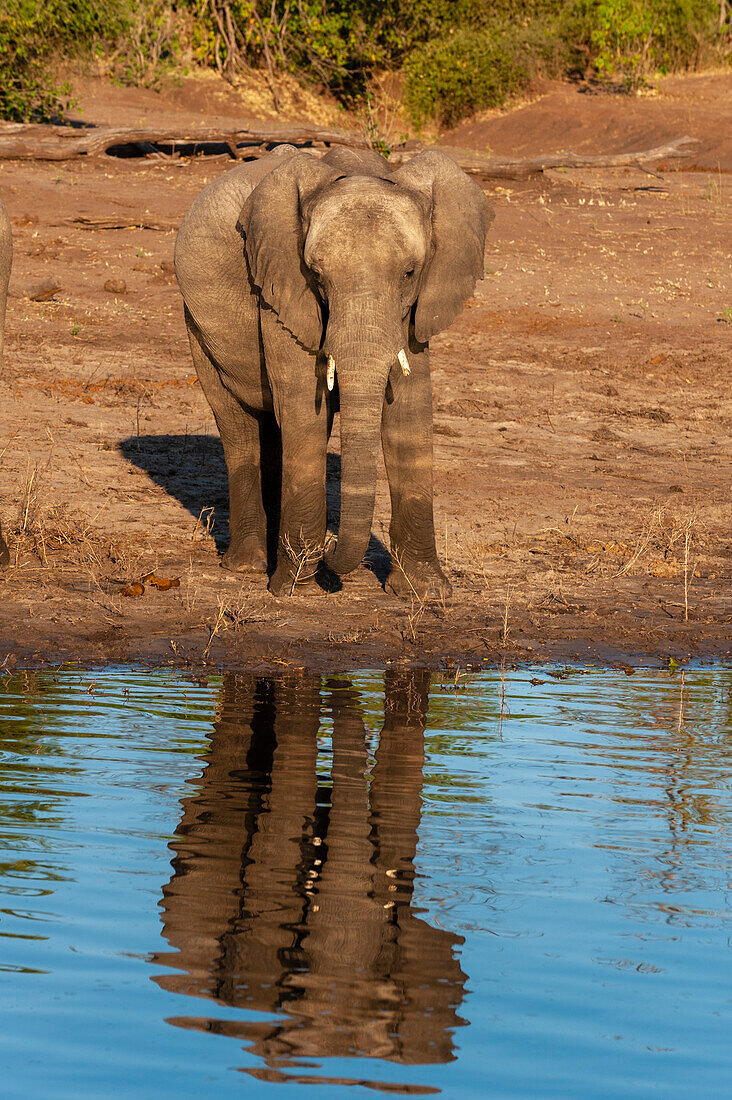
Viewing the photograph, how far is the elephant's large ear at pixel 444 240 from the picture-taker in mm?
7340

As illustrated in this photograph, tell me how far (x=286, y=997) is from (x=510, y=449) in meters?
8.37

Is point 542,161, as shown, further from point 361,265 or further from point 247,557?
point 361,265

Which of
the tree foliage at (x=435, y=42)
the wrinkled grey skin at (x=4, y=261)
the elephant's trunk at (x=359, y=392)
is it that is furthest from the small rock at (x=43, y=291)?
the tree foliage at (x=435, y=42)

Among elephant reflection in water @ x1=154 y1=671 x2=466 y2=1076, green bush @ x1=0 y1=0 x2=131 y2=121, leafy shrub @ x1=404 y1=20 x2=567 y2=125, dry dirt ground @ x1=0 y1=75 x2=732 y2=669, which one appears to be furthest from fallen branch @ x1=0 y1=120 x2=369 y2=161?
elephant reflection in water @ x1=154 y1=671 x2=466 y2=1076

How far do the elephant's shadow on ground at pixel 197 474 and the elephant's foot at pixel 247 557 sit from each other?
1.74 ft

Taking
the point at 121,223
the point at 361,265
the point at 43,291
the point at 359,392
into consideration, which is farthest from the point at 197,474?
the point at 121,223

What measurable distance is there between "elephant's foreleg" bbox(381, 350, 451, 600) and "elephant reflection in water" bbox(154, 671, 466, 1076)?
2039 mm

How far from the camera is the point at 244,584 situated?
8406 millimetres

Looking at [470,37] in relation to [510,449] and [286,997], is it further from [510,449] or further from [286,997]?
[286,997]

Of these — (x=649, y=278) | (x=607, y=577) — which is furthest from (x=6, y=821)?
(x=649, y=278)

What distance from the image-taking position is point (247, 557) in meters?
8.70

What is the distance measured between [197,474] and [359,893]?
22.1 feet

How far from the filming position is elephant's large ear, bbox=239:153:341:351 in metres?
7.26

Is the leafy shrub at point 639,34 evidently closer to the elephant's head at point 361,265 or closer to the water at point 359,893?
the elephant's head at point 361,265
